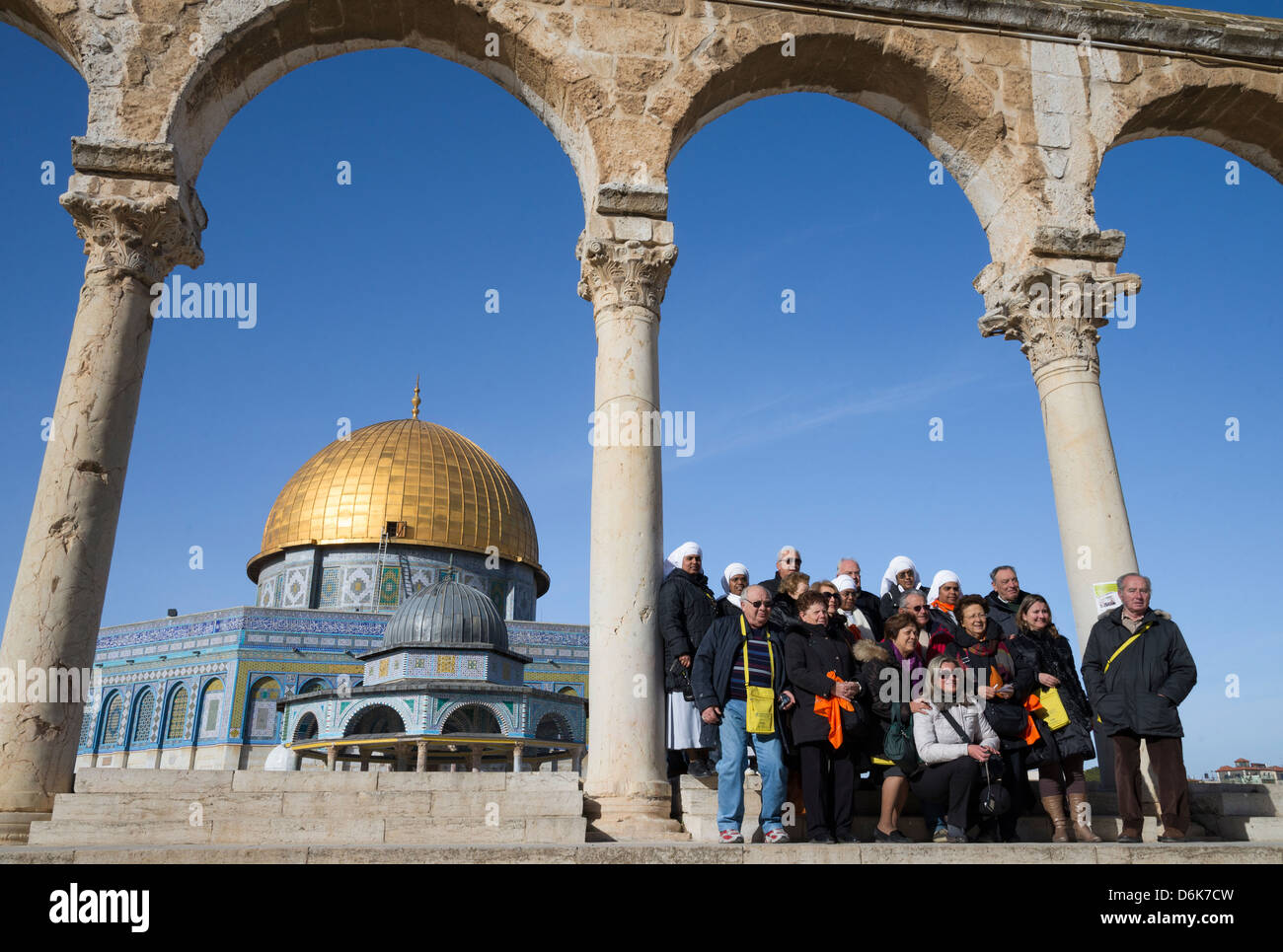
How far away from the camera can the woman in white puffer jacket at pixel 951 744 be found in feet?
17.7

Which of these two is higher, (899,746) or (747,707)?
(747,707)

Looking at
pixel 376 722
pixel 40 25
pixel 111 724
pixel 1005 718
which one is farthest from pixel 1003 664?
pixel 111 724

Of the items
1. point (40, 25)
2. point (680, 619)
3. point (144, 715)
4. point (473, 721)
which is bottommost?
point (680, 619)

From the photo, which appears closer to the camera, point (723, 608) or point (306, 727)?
point (723, 608)

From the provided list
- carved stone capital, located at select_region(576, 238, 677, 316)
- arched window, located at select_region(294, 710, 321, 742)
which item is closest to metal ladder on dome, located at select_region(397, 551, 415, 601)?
arched window, located at select_region(294, 710, 321, 742)

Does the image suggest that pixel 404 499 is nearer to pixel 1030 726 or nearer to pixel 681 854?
pixel 1030 726

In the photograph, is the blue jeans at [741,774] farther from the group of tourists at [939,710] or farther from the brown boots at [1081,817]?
the brown boots at [1081,817]

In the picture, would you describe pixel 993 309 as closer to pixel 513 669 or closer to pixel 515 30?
pixel 515 30

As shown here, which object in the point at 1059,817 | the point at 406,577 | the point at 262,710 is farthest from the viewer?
the point at 406,577

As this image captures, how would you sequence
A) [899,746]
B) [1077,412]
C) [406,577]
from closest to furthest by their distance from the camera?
1. [899,746]
2. [1077,412]
3. [406,577]

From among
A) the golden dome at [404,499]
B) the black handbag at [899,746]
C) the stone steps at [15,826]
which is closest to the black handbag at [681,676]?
the black handbag at [899,746]

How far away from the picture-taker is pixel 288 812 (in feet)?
18.9

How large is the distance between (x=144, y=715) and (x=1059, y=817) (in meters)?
34.3
